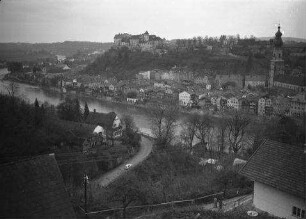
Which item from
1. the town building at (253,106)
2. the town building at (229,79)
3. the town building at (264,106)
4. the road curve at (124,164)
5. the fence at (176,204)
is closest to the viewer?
the fence at (176,204)

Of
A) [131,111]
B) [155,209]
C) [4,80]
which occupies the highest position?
[4,80]

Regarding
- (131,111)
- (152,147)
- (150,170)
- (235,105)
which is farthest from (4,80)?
(235,105)

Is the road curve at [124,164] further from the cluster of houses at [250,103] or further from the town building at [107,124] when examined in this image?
the cluster of houses at [250,103]

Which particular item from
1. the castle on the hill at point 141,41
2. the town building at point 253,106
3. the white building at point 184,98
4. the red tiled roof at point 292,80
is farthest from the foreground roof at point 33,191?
the castle on the hill at point 141,41

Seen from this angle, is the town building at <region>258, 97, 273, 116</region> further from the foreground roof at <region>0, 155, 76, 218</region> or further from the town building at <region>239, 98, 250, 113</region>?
the foreground roof at <region>0, 155, 76, 218</region>

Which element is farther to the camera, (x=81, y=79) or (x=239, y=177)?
(x=81, y=79)

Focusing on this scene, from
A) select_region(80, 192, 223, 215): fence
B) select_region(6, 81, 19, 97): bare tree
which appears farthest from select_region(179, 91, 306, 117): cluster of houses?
select_region(80, 192, 223, 215): fence

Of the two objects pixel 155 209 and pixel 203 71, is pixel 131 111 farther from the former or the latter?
pixel 155 209
